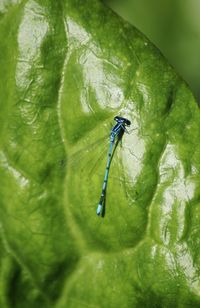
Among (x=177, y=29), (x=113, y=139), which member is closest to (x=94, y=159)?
(x=113, y=139)

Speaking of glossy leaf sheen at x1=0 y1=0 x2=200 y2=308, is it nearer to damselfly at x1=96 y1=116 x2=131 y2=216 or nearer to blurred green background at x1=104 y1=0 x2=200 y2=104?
damselfly at x1=96 y1=116 x2=131 y2=216

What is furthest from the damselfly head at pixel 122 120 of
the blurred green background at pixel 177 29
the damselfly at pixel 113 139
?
the blurred green background at pixel 177 29

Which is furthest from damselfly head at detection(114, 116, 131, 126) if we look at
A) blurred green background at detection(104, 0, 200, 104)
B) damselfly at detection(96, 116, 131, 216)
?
blurred green background at detection(104, 0, 200, 104)

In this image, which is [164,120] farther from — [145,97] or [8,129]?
[8,129]

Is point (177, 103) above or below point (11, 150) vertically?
above

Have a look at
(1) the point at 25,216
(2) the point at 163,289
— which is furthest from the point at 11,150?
(2) the point at 163,289
